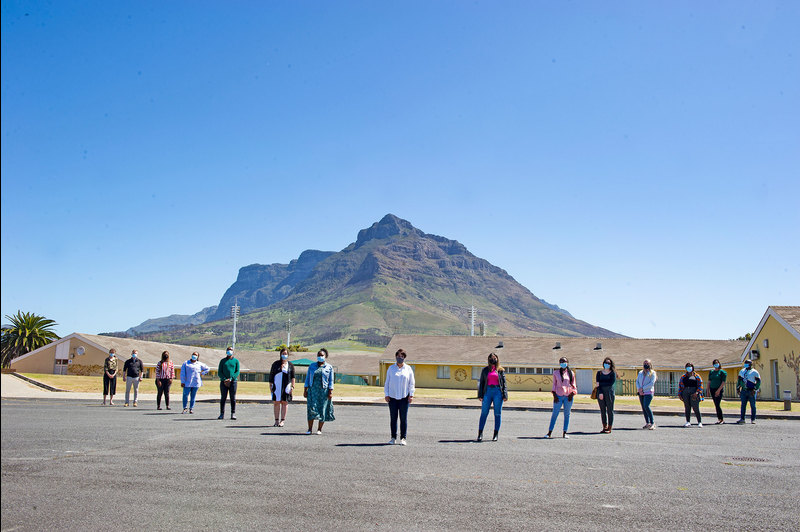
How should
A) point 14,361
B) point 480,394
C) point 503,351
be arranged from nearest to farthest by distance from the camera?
point 480,394 → point 14,361 → point 503,351

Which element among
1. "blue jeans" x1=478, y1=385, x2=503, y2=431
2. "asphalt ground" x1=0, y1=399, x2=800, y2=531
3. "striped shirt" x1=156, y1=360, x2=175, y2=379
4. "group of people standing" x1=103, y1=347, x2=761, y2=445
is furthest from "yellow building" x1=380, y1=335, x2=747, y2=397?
"blue jeans" x1=478, y1=385, x2=503, y2=431

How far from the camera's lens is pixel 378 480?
838 centimetres

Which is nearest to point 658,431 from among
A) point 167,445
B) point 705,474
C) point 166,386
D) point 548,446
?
point 548,446

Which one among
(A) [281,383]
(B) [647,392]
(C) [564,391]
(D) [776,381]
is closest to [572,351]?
(D) [776,381]

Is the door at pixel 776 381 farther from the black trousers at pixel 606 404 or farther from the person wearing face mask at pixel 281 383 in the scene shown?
the person wearing face mask at pixel 281 383

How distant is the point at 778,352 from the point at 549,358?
2183 centimetres

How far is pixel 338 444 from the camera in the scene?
467 inches

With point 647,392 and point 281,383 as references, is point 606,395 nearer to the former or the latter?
point 647,392

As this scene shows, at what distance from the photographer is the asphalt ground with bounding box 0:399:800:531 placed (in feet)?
21.2

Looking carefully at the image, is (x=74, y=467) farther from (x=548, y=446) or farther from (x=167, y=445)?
(x=548, y=446)

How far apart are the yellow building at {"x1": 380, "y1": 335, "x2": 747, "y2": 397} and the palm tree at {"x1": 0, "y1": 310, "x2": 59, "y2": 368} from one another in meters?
31.8

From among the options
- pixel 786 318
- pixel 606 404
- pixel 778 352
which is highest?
pixel 786 318

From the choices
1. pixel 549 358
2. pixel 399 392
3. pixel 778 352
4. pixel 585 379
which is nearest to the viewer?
pixel 399 392

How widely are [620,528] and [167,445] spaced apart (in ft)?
26.5
